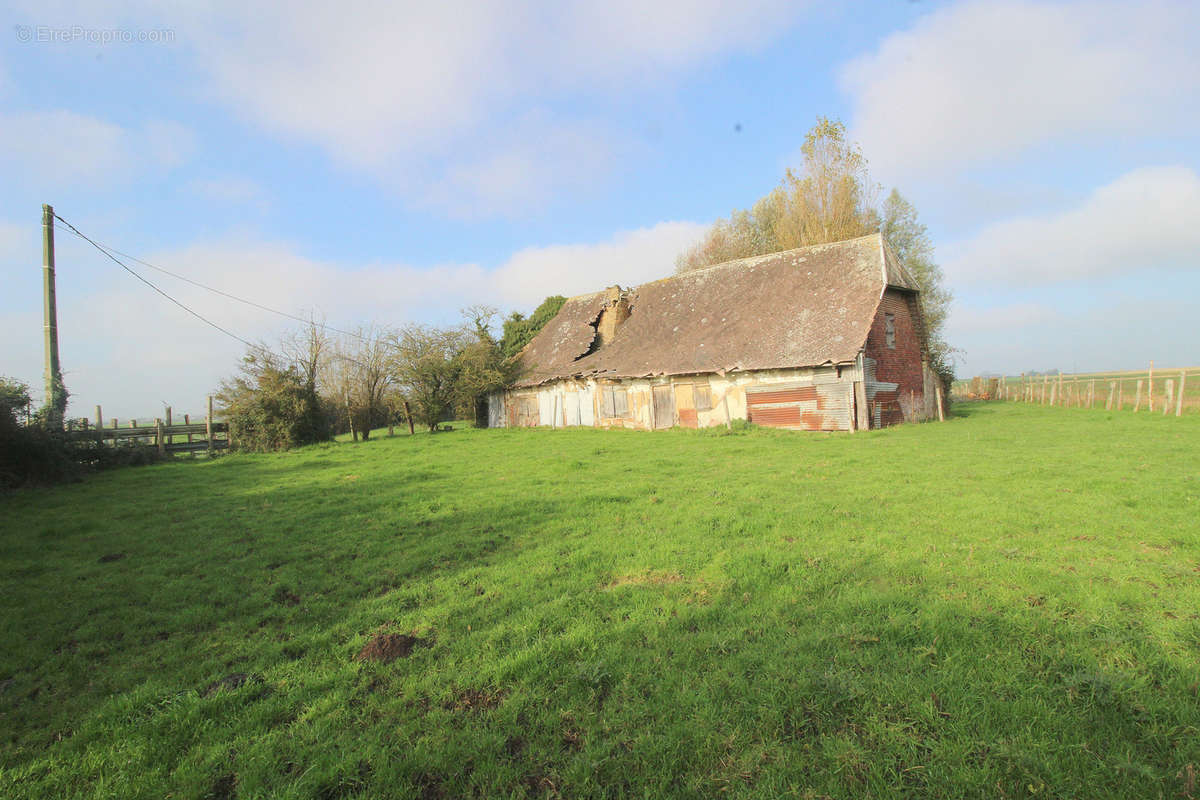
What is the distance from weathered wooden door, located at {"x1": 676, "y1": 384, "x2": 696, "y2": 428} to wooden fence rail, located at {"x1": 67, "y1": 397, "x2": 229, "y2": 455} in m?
18.7

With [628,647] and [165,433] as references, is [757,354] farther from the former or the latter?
[165,433]

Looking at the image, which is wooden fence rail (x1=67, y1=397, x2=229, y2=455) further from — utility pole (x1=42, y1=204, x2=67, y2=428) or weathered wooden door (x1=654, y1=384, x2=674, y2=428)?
weathered wooden door (x1=654, y1=384, x2=674, y2=428)

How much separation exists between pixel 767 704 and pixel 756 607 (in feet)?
4.49

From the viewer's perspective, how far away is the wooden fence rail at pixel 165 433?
17.0 meters

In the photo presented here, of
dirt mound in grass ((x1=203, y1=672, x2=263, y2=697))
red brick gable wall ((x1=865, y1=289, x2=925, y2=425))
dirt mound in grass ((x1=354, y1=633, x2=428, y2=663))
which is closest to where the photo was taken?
dirt mound in grass ((x1=203, y1=672, x2=263, y2=697))

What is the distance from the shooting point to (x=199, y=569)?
6.45 meters

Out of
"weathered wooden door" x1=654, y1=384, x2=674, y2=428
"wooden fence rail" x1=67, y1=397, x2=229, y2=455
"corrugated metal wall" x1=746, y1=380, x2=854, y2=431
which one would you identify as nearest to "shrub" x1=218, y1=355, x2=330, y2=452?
"wooden fence rail" x1=67, y1=397, x2=229, y2=455

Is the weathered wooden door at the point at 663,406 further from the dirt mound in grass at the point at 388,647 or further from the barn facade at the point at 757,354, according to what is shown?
the dirt mound in grass at the point at 388,647

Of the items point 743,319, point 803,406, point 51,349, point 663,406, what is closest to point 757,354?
point 803,406

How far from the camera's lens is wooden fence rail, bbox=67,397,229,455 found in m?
17.0

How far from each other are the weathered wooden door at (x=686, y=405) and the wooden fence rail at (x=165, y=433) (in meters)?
18.7

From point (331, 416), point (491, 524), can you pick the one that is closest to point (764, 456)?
point (491, 524)

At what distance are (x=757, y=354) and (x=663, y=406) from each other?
4798 mm

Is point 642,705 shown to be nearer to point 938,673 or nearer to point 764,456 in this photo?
point 938,673
